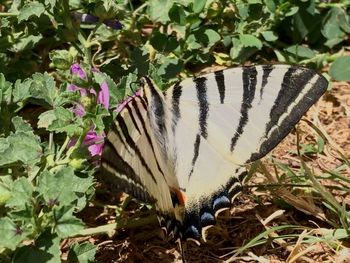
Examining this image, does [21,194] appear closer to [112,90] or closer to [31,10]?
[112,90]

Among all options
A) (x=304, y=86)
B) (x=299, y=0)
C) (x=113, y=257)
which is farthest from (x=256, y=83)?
(x=299, y=0)

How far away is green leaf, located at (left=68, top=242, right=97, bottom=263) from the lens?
5.57 ft

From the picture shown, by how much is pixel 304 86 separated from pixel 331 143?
2.05 feet

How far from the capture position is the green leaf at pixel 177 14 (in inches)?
93.6

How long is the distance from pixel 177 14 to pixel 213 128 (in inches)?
27.6

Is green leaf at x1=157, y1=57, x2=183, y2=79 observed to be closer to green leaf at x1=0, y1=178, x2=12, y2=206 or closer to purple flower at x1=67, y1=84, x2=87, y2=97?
purple flower at x1=67, y1=84, x2=87, y2=97

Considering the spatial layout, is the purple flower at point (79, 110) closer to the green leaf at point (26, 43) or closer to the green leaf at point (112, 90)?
the green leaf at point (112, 90)

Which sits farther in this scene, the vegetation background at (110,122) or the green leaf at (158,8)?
the green leaf at (158,8)

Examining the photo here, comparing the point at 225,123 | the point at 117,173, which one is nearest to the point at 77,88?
the point at 117,173

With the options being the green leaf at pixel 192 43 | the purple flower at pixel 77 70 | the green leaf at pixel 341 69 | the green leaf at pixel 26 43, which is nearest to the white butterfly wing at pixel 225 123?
the purple flower at pixel 77 70

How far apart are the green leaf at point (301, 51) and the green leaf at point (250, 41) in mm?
306

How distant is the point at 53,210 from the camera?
5.00 feet

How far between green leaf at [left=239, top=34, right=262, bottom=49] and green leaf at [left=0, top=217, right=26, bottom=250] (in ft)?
4.17

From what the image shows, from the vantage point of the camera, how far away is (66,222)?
153cm
